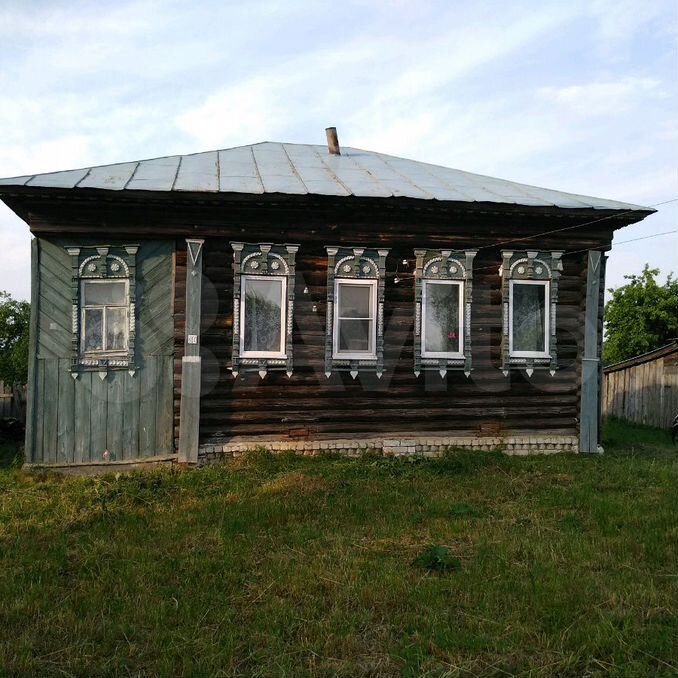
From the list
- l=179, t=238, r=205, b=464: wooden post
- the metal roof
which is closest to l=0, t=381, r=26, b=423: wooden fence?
the metal roof

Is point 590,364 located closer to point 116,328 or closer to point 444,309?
point 444,309

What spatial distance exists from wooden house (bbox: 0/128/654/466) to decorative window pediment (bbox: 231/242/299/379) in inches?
1.1

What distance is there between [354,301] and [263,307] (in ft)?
4.43

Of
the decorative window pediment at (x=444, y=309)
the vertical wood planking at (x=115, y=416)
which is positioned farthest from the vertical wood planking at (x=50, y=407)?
Answer: the decorative window pediment at (x=444, y=309)

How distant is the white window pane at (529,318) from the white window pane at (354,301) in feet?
7.66

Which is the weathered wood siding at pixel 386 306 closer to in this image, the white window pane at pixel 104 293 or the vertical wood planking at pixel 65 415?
the white window pane at pixel 104 293

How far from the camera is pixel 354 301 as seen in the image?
30.0 feet

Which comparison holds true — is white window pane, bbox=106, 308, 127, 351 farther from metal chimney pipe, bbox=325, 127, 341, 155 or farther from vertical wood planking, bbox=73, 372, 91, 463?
metal chimney pipe, bbox=325, 127, 341, 155

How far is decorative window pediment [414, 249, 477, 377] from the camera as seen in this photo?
921 cm

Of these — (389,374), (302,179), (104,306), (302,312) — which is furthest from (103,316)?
(389,374)

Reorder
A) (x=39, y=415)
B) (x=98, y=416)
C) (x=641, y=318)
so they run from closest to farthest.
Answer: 1. (x=39, y=415)
2. (x=98, y=416)
3. (x=641, y=318)

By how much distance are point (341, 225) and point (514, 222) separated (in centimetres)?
268

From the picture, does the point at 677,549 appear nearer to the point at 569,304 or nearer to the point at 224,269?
the point at 569,304

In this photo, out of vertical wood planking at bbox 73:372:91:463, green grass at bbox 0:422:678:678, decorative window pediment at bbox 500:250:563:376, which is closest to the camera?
green grass at bbox 0:422:678:678
